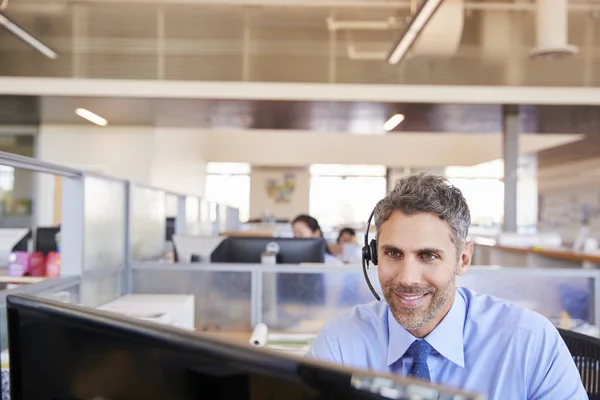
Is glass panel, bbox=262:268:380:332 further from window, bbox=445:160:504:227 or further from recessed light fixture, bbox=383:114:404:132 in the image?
window, bbox=445:160:504:227

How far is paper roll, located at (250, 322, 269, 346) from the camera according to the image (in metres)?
2.27

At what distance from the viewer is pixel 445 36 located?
6699mm

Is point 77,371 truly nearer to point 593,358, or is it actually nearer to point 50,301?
point 50,301

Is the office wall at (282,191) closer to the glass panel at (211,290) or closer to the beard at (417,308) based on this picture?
the glass panel at (211,290)

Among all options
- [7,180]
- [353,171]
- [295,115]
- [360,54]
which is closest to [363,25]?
[360,54]

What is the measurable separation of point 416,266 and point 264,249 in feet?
6.97

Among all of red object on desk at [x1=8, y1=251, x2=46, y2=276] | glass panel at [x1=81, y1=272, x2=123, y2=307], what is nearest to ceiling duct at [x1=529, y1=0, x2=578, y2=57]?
glass panel at [x1=81, y1=272, x2=123, y2=307]

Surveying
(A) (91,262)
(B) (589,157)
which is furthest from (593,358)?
(B) (589,157)

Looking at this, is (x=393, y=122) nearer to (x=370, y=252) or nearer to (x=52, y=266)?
(x=52, y=266)

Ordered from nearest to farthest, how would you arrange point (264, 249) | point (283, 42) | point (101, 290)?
point (101, 290)
point (264, 249)
point (283, 42)

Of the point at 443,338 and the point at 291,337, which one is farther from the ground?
the point at 443,338

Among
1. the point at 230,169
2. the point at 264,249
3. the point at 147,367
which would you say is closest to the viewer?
the point at 147,367

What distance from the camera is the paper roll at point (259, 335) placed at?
89.3 inches

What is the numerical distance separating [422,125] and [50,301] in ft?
27.0
